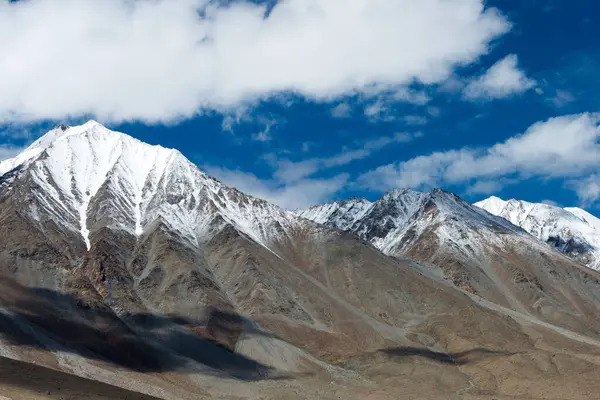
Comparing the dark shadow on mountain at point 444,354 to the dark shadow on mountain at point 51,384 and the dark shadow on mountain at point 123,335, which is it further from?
the dark shadow on mountain at point 51,384

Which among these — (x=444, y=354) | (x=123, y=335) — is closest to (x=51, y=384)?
(x=123, y=335)

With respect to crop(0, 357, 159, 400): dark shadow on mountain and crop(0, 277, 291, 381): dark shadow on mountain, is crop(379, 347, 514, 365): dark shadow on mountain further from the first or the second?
crop(0, 357, 159, 400): dark shadow on mountain

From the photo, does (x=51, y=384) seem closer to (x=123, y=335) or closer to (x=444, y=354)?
(x=123, y=335)

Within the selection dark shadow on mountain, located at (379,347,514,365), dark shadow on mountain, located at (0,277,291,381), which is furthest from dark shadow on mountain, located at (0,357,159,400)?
dark shadow on mountain, located at (379,347,514,365)

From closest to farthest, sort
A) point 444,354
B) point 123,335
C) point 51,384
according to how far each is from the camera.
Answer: point 51,384 < point 123,335 < point 444,354

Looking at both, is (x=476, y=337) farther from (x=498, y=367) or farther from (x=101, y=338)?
(x=101, y=338)

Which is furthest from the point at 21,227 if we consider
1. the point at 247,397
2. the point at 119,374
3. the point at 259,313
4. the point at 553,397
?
the point at 553,397
